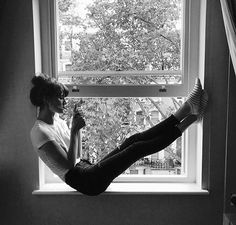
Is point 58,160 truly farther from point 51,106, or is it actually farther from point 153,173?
point 153,173

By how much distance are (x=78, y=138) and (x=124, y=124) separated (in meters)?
0.37

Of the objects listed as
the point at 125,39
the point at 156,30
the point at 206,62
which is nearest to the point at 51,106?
the point at 125,39

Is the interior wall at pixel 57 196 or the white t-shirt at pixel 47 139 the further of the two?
the interior wall at pixel 57 196

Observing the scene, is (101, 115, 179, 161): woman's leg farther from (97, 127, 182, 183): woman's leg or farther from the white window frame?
the white window frame

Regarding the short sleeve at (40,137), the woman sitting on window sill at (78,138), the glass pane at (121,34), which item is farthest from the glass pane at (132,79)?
the short sleeve at (40,137)

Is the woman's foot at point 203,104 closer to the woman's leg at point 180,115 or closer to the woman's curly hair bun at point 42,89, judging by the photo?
the woman's leg at point 180,115

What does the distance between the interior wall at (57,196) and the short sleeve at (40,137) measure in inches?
6.4

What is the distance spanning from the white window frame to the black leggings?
0.29 meters

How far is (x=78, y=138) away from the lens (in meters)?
1.85

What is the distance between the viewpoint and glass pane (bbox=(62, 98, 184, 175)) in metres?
2.03

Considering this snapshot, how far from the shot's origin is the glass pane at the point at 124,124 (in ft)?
6.67

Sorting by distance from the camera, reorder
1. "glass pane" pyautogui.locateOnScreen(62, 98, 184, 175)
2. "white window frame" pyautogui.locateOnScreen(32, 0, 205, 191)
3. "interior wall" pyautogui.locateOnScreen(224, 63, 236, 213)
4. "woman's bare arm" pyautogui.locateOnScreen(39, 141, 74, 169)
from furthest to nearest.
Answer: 1. "glass pane" pyautogui.locateOnScreen(62, 98, 184, 175)
2. "white window frame" pyautogui.locateOnScreen(32, 0, 205, 191)
3. "interior wall" pyautogui.locateOnScreen(224, 63, 236, 213)
4. "woman's bare arm" pyautogui.locateOnScreen(39, 141, 74, 169)

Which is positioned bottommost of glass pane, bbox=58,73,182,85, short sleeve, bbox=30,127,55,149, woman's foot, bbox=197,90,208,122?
short sleeve, bbox=30,127,55,149

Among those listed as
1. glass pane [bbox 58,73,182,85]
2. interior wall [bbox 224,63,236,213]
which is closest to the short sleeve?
glass pane [bbox 58,73,182,85]
